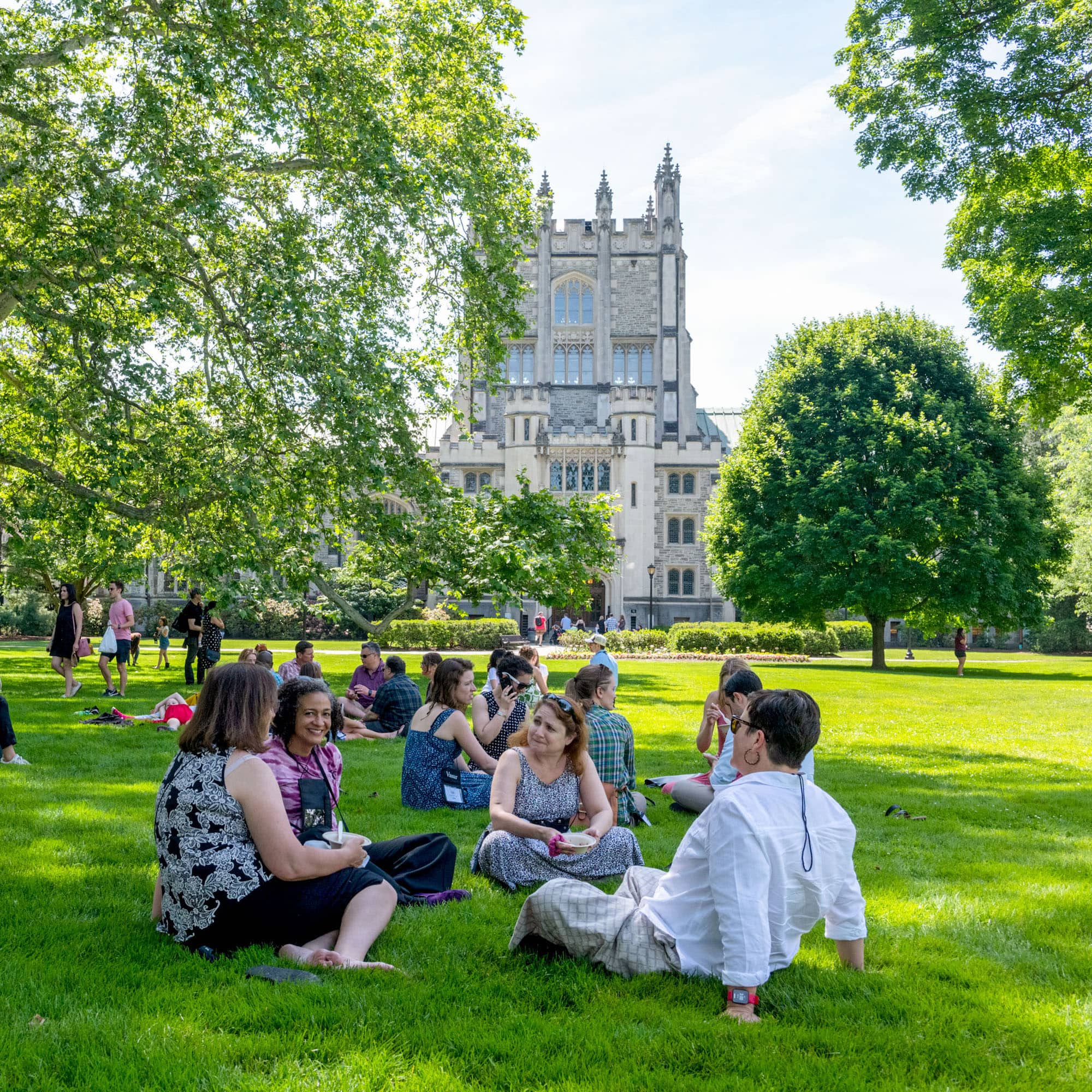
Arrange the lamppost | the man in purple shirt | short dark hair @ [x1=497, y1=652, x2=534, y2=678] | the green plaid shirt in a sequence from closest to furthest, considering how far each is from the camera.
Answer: the green plaid shirt → short dark hair @ [x1=497, y1=652, x2=534, y2=678] → the man in purple shirt → the lamppost

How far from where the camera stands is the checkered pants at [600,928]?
4.09 m

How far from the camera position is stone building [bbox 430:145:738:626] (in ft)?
164

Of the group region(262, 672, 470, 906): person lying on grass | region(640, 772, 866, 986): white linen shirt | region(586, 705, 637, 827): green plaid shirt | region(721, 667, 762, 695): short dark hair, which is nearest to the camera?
region(640, 772, 866, 986): white linen shirt

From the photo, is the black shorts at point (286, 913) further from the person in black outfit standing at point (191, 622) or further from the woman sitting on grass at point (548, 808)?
the person in black outfit standing at point (191, 622)

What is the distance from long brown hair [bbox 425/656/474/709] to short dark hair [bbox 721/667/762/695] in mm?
2058

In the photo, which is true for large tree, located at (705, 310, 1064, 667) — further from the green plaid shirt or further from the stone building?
the green plaid shirt

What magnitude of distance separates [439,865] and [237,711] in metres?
1.84

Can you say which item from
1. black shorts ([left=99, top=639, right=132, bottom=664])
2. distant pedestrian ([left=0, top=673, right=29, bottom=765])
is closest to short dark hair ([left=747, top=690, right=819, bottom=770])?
distant pedestrian ([left=0, top=673, right=29, bottom=765])

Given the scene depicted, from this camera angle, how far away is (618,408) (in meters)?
50.1

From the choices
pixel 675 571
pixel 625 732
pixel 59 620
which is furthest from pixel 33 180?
pixel 675 571

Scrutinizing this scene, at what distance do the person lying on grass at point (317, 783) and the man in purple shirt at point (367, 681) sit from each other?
7.67 meters

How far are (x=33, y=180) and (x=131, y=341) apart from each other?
2.40 meters

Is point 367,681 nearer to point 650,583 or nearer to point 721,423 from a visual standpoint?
point 650,583

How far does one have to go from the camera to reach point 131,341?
39.7 ft
